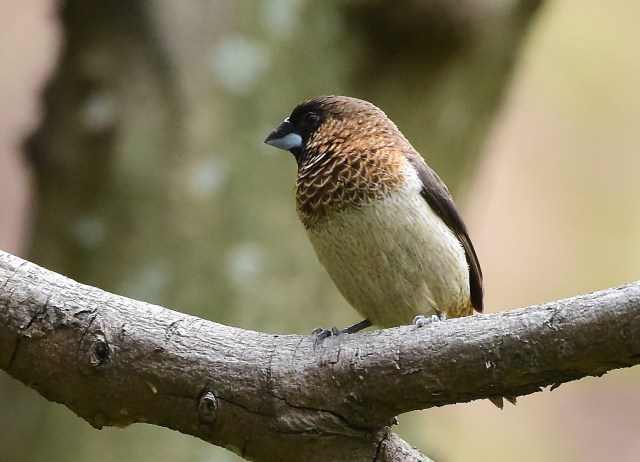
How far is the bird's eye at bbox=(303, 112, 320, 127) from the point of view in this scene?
12.4 feet

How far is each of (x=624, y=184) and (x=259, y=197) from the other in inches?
107

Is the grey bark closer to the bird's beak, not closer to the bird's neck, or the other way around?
the bird's beak

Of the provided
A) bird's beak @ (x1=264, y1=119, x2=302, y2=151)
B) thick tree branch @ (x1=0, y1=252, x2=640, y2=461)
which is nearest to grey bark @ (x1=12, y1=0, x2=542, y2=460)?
bird's beak @ (x1=264, y1=119, x2=302, y2=151)

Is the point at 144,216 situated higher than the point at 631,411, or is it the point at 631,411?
the point at 631,411

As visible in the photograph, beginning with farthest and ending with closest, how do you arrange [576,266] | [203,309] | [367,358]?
[576,266] → [203,309] → [367,358]

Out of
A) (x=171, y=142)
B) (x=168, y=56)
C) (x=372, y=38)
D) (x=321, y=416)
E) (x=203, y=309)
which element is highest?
(x=372, y=38)

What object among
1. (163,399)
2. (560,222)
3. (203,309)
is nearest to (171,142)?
(203,309)

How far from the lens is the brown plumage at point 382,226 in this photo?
330 centimetres

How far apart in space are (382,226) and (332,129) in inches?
21.7

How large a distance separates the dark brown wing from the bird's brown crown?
0.10 m

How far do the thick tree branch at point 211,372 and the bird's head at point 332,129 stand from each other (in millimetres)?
1042

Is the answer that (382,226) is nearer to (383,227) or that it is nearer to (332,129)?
(383,227)

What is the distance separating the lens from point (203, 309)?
4.58 metres

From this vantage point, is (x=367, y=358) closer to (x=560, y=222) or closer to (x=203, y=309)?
(x=203, y=309)
